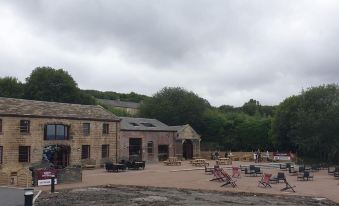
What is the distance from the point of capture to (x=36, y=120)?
4047cm

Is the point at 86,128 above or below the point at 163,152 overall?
above

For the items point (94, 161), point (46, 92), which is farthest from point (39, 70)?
point (94, 161)

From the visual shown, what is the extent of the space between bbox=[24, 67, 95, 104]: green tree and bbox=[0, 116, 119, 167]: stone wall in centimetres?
2729

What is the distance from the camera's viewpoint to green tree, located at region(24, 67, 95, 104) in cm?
7181

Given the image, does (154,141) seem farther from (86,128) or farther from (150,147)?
(86,128)

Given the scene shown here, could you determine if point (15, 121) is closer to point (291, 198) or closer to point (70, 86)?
point (291, 198)

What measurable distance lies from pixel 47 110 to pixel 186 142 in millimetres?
23554

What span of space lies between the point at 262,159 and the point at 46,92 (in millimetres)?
34804

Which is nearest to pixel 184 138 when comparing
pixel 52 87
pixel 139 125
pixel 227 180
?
pixel 139 125

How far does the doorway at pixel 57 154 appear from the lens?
4172cm

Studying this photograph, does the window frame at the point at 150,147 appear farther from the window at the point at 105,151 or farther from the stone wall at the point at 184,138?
the window at the point at 105,151

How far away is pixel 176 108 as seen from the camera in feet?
245

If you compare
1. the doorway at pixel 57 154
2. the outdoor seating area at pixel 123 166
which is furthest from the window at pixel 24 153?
the outdoor seating area at pixel 123 166

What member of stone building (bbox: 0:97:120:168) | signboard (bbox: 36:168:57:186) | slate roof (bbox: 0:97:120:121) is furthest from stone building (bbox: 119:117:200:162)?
signboard (bbox: 36:168:57:186)
